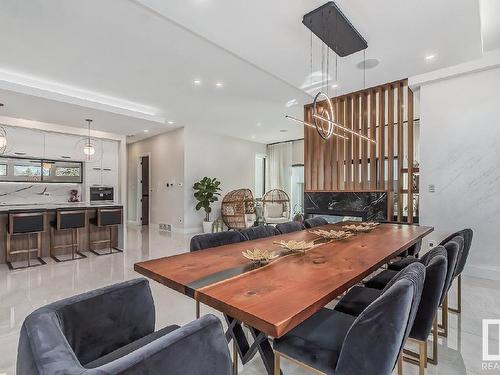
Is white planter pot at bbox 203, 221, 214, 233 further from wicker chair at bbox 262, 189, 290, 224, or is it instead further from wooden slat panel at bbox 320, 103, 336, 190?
wooden slat panel at bbox 320, 103, 336, 190

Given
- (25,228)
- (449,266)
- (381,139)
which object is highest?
(381,139)

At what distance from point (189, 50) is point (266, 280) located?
10.5 feet

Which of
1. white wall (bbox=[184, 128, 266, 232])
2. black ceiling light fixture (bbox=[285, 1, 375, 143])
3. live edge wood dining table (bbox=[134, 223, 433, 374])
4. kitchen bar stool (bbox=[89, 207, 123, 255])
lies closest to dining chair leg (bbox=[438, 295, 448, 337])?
live edge wood dining table (bbox=[134, 223, 433, 374])

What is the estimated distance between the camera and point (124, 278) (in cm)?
366

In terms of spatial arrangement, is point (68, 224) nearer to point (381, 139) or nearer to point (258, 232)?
point (258, 232)

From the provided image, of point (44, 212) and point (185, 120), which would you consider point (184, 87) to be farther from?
point (44, 212)

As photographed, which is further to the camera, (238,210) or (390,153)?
(238,210)

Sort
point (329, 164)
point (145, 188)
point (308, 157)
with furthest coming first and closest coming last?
point (145, 188), point (308, 157), point (329, 164)

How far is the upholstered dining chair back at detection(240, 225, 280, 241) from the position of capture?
2.62m

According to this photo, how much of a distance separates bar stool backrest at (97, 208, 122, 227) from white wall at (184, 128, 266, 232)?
246cm

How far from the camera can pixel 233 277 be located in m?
1.46

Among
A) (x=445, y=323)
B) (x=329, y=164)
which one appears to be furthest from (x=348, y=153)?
(x=445, y=323)

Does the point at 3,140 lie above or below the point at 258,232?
above

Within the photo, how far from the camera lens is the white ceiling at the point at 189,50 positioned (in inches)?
108
